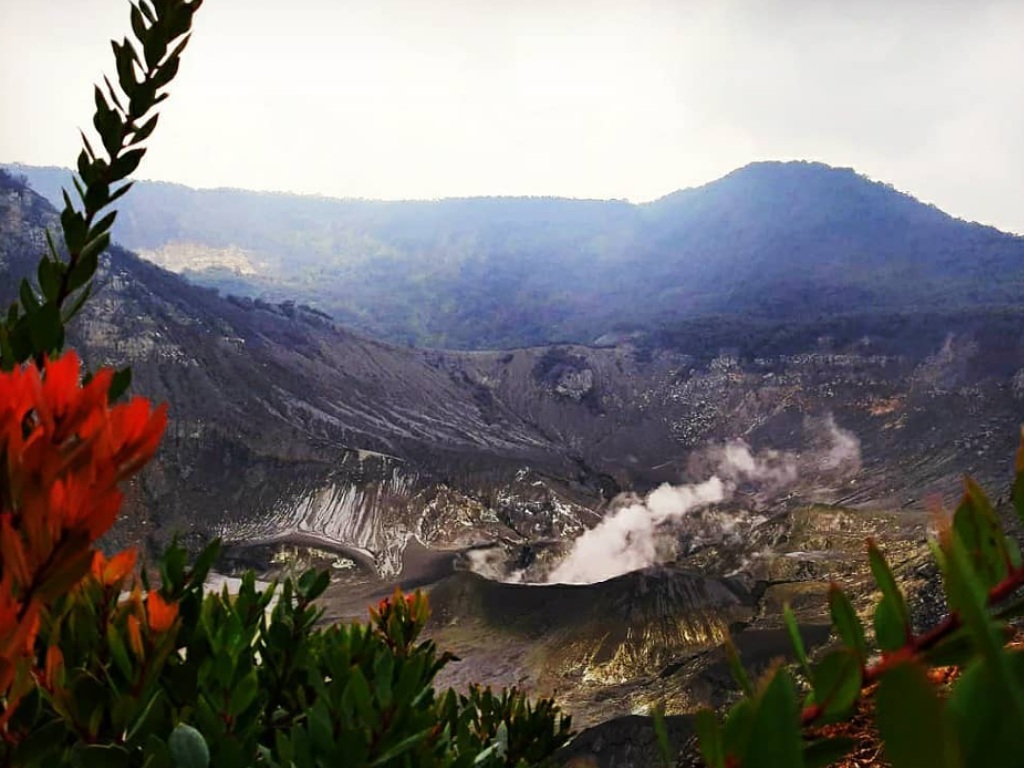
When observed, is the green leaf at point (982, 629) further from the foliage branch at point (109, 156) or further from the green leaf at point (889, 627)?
the foliage branch at point (109, 156)

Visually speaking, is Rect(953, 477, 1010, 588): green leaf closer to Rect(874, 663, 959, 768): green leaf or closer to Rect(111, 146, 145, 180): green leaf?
Rect(874, 663, 959, 768): green leaf

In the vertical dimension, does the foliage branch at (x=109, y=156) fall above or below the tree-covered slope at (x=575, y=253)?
below

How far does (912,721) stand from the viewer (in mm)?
165

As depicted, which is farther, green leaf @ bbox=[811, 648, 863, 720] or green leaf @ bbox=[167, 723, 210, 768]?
green leaf @ bbox=[167, 723, 210, 768]

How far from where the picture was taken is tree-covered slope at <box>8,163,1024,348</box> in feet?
197

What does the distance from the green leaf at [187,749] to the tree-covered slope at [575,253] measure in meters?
51.8

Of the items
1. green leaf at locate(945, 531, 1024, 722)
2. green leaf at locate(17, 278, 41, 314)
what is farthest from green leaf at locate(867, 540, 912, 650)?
green leaf at locate(17, 278, 41, 314)

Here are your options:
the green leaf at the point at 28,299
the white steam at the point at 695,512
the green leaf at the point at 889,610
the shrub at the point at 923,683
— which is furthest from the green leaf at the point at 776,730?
the white steam at the point at 695,512

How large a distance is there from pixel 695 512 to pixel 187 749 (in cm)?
3092

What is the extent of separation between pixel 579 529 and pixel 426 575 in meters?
6.79

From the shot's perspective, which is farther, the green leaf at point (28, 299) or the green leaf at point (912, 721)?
the green leaf at point (28, 299)

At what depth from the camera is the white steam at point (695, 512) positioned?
2559 cm

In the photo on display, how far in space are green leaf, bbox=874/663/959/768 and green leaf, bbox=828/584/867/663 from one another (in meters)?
0.15

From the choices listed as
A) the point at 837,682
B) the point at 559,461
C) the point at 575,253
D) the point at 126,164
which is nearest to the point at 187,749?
the point at 837,682
